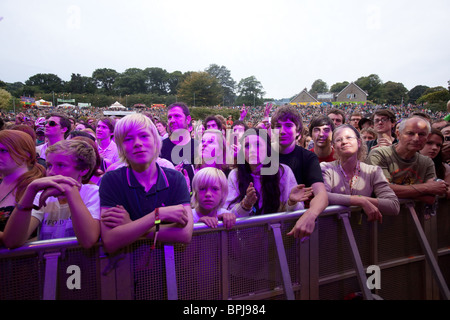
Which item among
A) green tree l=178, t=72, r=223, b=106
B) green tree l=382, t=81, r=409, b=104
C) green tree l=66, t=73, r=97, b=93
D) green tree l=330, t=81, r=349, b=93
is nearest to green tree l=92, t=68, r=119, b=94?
green tree l=66, t=73, r=97, b=93

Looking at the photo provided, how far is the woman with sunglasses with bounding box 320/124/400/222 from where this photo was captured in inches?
96.5

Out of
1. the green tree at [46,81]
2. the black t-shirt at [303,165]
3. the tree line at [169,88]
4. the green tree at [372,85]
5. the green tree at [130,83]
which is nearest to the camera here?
the black t-shirt at [303,165]

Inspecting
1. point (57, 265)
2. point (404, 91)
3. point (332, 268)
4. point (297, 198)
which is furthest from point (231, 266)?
point (404, 91)

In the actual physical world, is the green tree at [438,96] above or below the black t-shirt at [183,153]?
above

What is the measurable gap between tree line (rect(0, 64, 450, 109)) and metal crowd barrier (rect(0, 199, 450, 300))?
4772 cm

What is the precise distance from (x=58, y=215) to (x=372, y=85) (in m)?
116

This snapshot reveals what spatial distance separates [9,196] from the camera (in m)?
2.04

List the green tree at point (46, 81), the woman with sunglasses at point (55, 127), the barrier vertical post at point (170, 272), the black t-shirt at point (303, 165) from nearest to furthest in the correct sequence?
the barrier vertical post at point (170, 272), the black t-shirt at point (303, 165), the woman with sunglasses at point (55, 127), the green tree at point (46, 81)

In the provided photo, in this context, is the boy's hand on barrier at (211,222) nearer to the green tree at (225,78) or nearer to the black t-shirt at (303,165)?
the black t-shirt at (303,165)

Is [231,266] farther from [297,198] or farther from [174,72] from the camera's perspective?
[174,72]

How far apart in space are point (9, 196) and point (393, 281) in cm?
327

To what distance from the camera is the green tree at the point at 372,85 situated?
96.5 m

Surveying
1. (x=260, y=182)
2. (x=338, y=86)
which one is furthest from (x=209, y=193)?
(x=338, y=86)

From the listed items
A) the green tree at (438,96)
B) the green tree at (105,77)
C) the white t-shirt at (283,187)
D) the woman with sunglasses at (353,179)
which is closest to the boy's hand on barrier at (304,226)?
the white t-shirt at (283,187)
